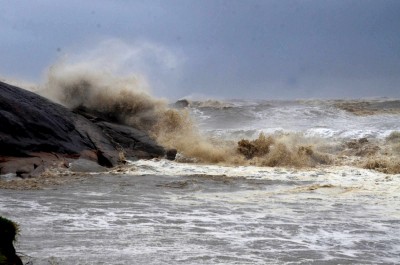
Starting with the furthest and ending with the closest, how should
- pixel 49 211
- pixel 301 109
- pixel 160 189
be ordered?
1. pixel 301 109
2. pixel 160 189
3. pixel 49 211

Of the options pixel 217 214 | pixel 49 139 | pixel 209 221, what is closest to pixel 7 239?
pixel 209 221

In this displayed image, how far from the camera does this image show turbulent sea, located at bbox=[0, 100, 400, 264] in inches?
177

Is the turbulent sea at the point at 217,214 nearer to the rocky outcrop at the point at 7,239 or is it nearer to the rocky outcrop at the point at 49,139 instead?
the rocky outcrop at the point at 49,139

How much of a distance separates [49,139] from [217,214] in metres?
6.26

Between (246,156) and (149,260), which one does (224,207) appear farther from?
(246,156)

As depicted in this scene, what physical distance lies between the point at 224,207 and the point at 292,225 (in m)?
1.41

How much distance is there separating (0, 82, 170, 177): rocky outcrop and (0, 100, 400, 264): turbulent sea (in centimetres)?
89

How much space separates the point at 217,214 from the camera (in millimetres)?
6418

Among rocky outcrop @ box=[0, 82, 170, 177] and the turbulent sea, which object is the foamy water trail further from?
rocky outcrop @ box=[0, 82, 170, 177]

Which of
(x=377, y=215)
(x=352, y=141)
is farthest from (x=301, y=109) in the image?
(x=377, y=215)

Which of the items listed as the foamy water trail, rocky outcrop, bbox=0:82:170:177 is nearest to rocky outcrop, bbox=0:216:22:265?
the foamy water trail

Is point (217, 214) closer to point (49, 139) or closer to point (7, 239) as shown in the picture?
point (7, 239)

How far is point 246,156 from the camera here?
1488cm

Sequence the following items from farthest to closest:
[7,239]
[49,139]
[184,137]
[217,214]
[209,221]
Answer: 1. [184,137]
2. [49,139]
3. [217,214]
4. [209,221]
5. [7,239]
